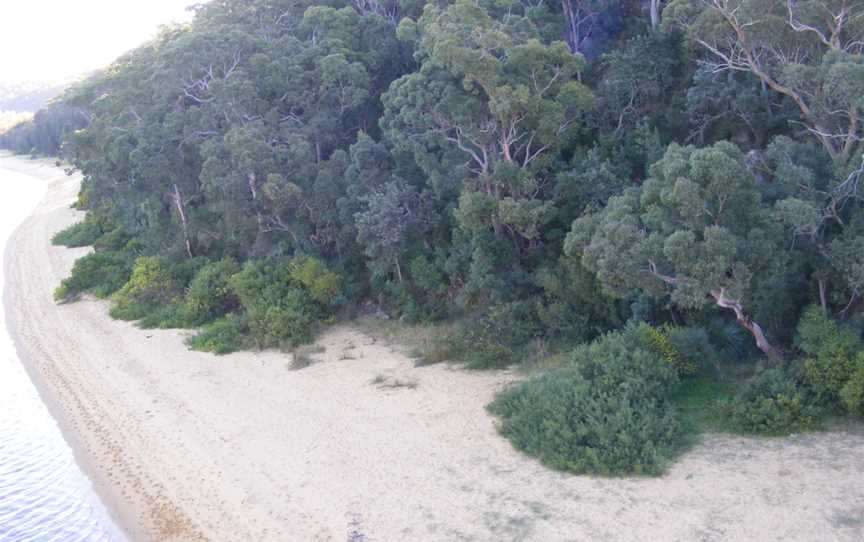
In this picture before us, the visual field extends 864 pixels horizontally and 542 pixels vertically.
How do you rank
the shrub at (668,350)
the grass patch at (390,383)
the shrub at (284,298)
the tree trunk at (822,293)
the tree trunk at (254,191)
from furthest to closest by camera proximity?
→ the tree trunk at (254,191) → the shrub at (284,298) → the grass patch at (390,383) → the shrub at (668,350) → the tree trunk at (822,293)

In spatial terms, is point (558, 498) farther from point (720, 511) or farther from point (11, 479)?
point (11, 479)

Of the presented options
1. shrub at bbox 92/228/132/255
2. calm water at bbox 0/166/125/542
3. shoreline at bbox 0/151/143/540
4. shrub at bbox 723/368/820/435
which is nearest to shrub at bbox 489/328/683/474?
shrub at bbox 723/368/820/435

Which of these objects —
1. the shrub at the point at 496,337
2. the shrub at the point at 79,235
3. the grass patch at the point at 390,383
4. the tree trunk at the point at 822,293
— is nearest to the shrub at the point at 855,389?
the tree trunk at the point at 822,293

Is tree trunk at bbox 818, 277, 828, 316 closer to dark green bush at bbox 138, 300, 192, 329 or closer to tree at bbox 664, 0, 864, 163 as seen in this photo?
tree at bbox 664, 0, 864, 163

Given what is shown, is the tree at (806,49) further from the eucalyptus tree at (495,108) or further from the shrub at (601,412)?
the shrub at (601,412)

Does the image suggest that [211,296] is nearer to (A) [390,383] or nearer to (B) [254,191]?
(B) [254,191]

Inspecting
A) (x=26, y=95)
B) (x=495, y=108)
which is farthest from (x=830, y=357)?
(x=26, y=95)
